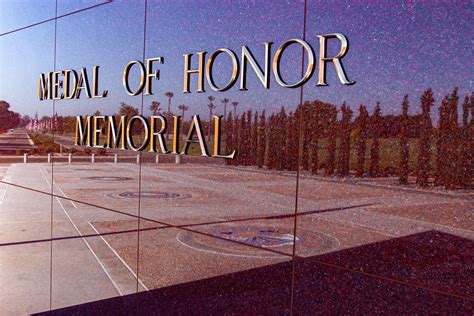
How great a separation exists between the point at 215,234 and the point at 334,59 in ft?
6.88

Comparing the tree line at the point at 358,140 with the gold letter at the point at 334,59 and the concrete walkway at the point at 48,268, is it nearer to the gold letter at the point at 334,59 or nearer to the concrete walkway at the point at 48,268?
the gold letter at the point at 334,59

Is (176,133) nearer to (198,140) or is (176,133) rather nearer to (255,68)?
(198,140)

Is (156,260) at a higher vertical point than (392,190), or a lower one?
lower

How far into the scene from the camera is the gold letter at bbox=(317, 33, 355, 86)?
254cm

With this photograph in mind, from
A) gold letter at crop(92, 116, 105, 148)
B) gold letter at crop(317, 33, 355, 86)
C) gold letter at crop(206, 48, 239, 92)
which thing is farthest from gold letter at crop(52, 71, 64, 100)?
gold letter at crop(317, 33, 355, 86)

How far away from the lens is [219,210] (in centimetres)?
445

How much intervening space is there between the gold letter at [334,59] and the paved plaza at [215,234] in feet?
2.06

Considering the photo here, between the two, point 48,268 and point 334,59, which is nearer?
point 334,59

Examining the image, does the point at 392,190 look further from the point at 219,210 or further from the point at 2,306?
the point at 2,306

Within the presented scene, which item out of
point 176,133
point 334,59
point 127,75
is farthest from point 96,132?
point 334,59

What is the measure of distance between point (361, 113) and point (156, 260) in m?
3.39

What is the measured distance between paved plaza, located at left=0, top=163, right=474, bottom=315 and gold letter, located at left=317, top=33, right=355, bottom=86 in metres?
0.63

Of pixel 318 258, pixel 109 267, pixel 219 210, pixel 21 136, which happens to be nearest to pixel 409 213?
pixel 318 258

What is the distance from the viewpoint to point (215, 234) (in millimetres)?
4051
